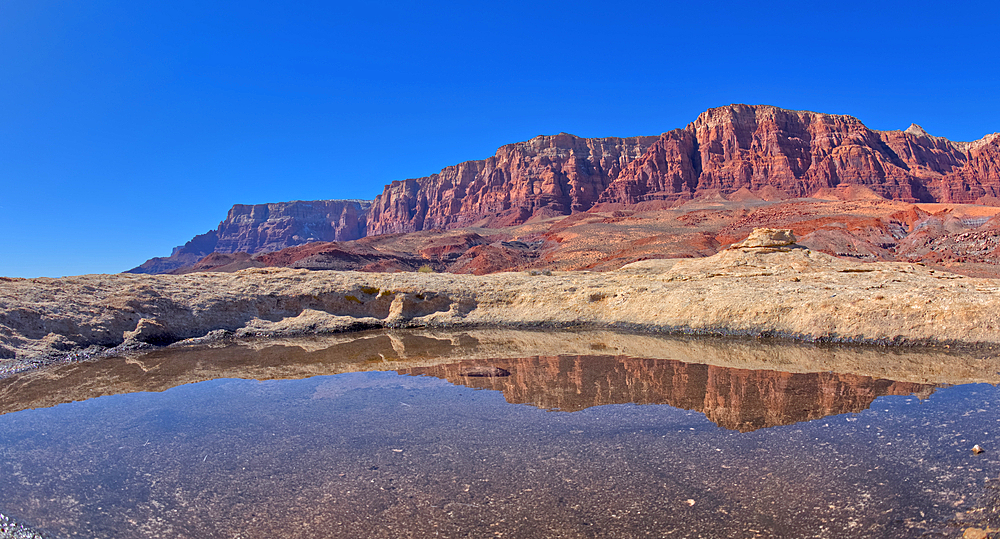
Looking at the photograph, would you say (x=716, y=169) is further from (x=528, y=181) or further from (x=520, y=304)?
(x=520, y=304)

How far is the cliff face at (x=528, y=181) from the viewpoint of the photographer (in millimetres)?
130125

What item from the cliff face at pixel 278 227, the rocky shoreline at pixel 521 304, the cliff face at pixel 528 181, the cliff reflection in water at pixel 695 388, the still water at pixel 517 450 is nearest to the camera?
the still water at pixel 517 450

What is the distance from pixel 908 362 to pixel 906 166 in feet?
459

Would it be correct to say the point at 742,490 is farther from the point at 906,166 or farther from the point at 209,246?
the point at 209,246

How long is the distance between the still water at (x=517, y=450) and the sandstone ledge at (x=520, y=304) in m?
1.75

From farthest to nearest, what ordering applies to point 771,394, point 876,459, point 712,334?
point 712,334 → point 771,394 → point 876,459

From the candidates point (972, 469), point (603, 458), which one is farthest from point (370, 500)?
point (972, 469)

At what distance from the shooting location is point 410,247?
84.6 metres

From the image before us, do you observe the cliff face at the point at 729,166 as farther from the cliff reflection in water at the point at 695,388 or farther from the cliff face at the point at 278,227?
the cliff reflection in water at the point at 695,388

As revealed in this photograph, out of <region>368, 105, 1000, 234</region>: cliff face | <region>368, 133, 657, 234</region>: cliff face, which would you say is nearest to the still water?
<region>368, 133, 657, 234</region>: cliff face

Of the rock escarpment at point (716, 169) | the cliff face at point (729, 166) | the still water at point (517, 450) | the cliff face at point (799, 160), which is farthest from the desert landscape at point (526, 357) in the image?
the cliff face at point (729, 166)

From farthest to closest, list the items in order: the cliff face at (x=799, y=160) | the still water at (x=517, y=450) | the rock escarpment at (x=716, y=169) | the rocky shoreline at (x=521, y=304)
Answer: the rock escarpment at (x=716, y=169) < the cliff face at (x=799, y=160) < the rocky shoreline at (x=521, y=304) < the still water at (x=517, y=450)

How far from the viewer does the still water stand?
4055 mm

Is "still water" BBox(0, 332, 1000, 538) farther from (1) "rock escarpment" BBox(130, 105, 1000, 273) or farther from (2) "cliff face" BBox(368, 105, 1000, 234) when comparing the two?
(2) "cliff face" BBox(368, 105, 1000, 234)
